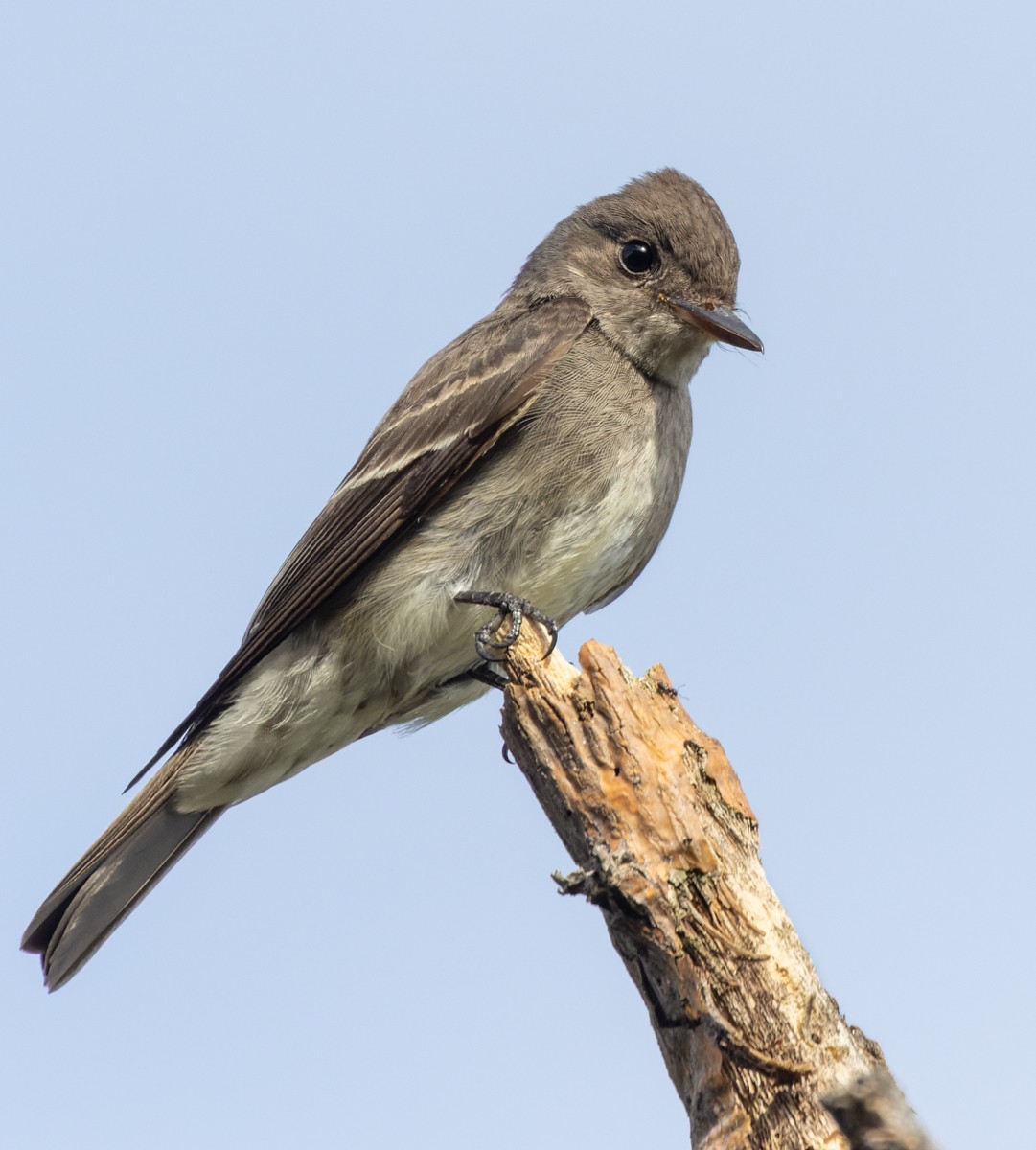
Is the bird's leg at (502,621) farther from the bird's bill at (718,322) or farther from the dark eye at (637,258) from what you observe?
the dark eye at (637,258)

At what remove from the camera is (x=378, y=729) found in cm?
836

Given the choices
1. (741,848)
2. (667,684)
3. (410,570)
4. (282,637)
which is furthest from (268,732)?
(741,848)

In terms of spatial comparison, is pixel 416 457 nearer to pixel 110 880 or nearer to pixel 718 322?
pixel 718 322

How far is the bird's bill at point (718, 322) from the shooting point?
7.84 meters

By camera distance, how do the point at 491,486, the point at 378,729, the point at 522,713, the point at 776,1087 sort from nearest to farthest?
the point at 776,1087 → the point at 522,713 → the point at 491,486 → the point at 378,729

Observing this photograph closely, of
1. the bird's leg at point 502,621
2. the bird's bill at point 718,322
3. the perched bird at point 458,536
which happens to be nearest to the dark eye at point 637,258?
the perched bird at point 458,536

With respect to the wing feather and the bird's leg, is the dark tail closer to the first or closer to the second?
the wing feather

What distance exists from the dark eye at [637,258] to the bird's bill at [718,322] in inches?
12.9

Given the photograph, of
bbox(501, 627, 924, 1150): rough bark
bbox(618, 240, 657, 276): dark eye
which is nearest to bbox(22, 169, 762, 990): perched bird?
bbox(618, 240, 657, 276): dark eye

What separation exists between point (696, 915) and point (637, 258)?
4684 millimetres

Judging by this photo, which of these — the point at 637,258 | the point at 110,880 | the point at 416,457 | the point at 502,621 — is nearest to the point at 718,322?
the point at 637,258

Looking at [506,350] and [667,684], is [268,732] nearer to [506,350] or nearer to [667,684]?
[506,350]

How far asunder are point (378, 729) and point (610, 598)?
1509 millimetres

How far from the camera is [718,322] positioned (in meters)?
7.94
